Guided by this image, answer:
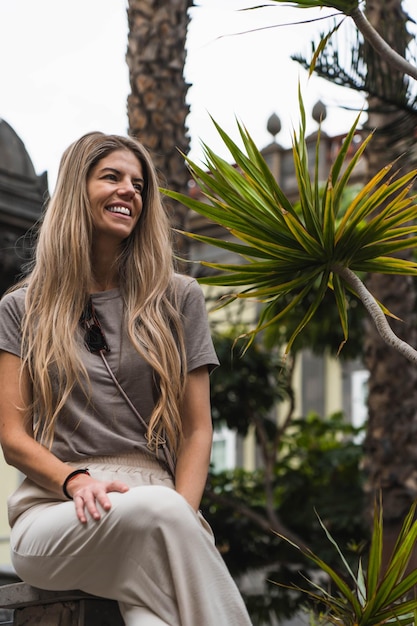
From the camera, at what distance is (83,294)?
9.96 ft

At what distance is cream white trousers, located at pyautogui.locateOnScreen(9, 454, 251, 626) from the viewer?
248cm

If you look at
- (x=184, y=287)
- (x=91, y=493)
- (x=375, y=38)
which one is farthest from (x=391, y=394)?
(x=91, y=493)

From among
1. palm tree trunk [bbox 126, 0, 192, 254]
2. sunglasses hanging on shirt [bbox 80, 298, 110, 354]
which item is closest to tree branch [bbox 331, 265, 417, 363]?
sunglasses hanging on shirt [bbox 80, 298, 110, 354]

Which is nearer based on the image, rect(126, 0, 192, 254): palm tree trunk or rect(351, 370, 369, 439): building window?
rect(126, 0, 192, 254): palm tree trunk

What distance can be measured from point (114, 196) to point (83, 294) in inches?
11.6

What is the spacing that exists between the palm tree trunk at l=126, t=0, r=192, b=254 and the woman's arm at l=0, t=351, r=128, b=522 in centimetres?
306

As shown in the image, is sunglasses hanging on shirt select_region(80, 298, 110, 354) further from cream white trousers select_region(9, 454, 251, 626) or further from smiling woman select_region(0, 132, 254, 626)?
cream white trousers select_region(9, 454, 251, 626)

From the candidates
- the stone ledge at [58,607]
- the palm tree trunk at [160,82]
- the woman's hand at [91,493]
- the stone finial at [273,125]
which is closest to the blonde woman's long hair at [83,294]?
the woman's hand at [91,493]

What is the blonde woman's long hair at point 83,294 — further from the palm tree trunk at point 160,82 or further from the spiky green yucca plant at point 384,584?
the palm tree trunk at point 160,82

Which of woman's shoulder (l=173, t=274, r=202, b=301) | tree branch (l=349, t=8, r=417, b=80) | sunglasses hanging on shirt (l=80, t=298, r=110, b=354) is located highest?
tree branch (l=349, t=8, r=417, b=80)

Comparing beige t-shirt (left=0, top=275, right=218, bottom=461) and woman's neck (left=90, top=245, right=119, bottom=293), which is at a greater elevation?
woman's neck (left=90, top=245, right=119, bottom=293)

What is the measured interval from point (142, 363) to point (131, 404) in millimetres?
115

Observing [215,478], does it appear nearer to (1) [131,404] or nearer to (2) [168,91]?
(2) [168,91]

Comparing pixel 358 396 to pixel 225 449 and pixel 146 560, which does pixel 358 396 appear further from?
pixel 146 560
